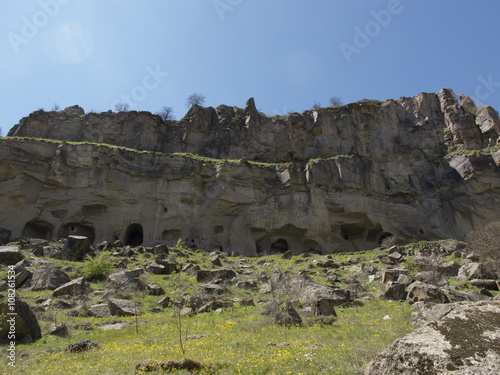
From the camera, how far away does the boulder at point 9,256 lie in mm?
14711

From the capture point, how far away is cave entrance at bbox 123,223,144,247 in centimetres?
2919

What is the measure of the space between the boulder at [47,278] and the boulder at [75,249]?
14.3 feet

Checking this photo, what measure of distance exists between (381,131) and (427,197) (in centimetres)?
933

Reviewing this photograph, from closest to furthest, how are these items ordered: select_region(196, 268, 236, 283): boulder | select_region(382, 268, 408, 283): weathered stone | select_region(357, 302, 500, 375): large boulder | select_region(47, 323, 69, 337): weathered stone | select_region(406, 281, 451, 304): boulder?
select_region(357, 302, 500, 375): large boulder < select_region(47, 323, 69, 337): weathered stone < select_region(406, 281, 451, 304): boulder < select_region(382, 268, 408, 283): weathered stone < select_region(196, 268, 236, 283): boulder

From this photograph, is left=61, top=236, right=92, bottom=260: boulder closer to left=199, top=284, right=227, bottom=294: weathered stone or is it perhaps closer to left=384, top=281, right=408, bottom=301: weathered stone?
left=199, top=284, right=227, bottom=294: weathered stone

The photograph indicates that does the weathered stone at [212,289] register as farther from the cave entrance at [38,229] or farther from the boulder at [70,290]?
the cave entrance at [38,229]

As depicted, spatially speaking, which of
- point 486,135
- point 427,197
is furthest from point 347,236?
point 486,135

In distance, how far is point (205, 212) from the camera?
29.0m

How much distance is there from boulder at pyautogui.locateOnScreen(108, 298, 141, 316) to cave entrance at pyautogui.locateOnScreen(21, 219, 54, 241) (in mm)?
20634

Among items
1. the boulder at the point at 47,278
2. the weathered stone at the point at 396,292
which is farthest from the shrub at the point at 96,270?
the weathered stone at the point at 396,292

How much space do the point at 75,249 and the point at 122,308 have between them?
9.51 m

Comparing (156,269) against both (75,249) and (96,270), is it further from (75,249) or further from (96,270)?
(75,249)

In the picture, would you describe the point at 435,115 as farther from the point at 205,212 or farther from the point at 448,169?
the point at 205,212

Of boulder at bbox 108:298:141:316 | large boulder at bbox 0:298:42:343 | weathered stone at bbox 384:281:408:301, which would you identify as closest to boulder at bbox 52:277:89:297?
boulder at bbox 108:298:141:316
